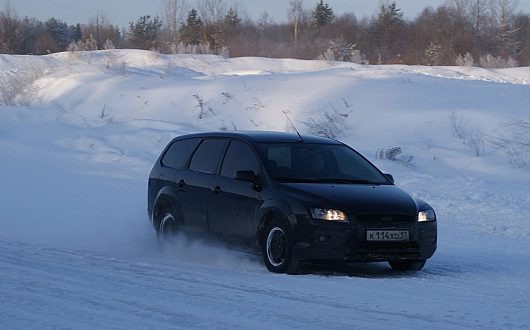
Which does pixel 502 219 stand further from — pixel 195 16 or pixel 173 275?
pixel 195 16

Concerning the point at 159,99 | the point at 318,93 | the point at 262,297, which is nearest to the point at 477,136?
the point at 318,93

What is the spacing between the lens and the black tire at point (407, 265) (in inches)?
372

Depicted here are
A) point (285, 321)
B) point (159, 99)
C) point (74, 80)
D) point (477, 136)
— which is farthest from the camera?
point (74, 80)

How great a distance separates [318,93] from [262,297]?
16260mm

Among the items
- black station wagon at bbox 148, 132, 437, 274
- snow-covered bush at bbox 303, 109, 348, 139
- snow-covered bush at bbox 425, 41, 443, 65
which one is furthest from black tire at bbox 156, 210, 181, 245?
snow-covered bush at bbox 425, 41, 443, 65

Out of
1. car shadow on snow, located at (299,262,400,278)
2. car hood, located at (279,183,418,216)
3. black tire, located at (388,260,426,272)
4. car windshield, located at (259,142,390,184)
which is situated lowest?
car shadow on snow, located at (299,262,400,278)

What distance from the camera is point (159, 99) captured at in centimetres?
2642

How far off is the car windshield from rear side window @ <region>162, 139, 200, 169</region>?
50.6 inches

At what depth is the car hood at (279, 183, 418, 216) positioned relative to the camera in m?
8.93

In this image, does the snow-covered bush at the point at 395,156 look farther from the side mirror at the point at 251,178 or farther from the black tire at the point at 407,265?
the side mirror at the point at 251,178

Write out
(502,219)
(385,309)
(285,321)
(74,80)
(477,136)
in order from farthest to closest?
(74,80)
(477,136)
(502,219)
(385,309)
(285,321)

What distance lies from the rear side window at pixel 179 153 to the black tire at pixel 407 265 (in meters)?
2.79

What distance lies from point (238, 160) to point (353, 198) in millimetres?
1601

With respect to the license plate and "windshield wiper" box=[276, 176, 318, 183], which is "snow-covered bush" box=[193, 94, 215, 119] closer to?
"windshield wiper" box=[276, 176, 318, 183]
